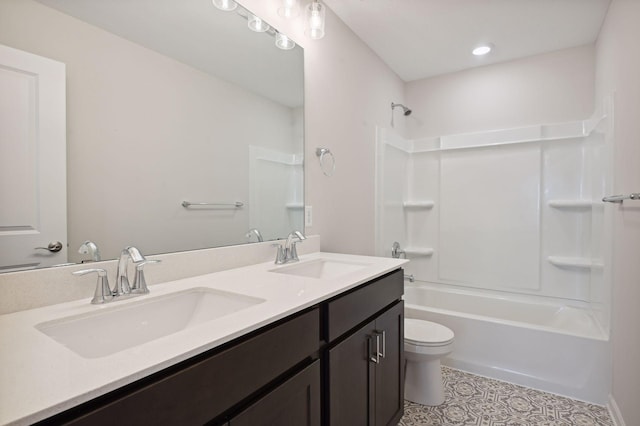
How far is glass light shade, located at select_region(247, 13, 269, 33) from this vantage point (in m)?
1.59

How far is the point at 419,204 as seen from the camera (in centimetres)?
328

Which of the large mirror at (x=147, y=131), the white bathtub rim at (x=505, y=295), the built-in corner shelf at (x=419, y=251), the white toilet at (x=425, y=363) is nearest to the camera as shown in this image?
the large mirror at (x=147, y=131)

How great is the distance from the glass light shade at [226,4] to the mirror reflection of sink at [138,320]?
1227mm

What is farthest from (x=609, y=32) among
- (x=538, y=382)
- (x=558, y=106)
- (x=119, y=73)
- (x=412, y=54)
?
(x=119, y=73)

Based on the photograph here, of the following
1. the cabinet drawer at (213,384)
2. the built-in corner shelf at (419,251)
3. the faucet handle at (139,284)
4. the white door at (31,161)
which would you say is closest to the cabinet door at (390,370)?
the cabinet drawer at (213,384)

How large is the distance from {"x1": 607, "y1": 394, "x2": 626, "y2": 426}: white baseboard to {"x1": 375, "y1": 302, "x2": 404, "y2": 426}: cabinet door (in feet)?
3.76

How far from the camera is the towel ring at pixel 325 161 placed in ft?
6.59

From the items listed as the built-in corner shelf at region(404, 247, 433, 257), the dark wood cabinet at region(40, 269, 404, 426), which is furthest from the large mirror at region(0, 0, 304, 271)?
the built-in corner shelf at region(404, 247, 433, 257)

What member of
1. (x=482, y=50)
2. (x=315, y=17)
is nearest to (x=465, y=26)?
(x=482, y=50)

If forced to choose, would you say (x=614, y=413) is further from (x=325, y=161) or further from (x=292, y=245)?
(x=325, y=161)

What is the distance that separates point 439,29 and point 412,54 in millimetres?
414

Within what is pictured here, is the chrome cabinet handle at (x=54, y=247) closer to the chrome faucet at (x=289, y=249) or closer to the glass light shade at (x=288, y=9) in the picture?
the chrome faucet at (x=289, y=249)

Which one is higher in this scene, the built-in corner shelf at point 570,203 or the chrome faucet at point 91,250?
the built-in corner shelf at point 570,203

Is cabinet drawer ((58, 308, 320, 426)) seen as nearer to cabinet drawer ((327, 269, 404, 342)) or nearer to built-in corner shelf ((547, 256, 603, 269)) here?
cabinet drawer ((327, 269, 404, 342))
